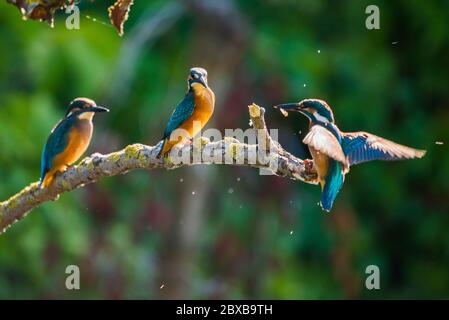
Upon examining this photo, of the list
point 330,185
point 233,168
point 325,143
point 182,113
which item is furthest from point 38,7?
point 233,168

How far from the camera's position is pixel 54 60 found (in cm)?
900

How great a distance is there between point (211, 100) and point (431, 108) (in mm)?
5841

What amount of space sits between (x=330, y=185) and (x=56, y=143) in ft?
4.74

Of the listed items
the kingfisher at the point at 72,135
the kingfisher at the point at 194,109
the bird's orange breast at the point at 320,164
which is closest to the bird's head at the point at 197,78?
the kingfisher at the point at 194,109

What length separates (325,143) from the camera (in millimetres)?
3611

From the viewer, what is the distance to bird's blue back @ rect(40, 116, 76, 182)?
4596 millimetres

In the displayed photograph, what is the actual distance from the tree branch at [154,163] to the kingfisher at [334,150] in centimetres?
8

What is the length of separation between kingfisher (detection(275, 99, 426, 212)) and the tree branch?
0.26ft

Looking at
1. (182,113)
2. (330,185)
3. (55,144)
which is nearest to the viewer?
(330,185)

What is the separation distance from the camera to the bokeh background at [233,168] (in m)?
8.48

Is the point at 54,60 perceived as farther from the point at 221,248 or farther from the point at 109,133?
the point at 221,248

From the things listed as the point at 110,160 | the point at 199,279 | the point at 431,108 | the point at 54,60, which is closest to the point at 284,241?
the point at 199,279

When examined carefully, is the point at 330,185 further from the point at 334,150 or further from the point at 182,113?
the point at 182,113

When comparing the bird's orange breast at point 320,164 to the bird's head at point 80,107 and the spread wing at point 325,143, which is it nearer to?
the spread wing at point 325,143
